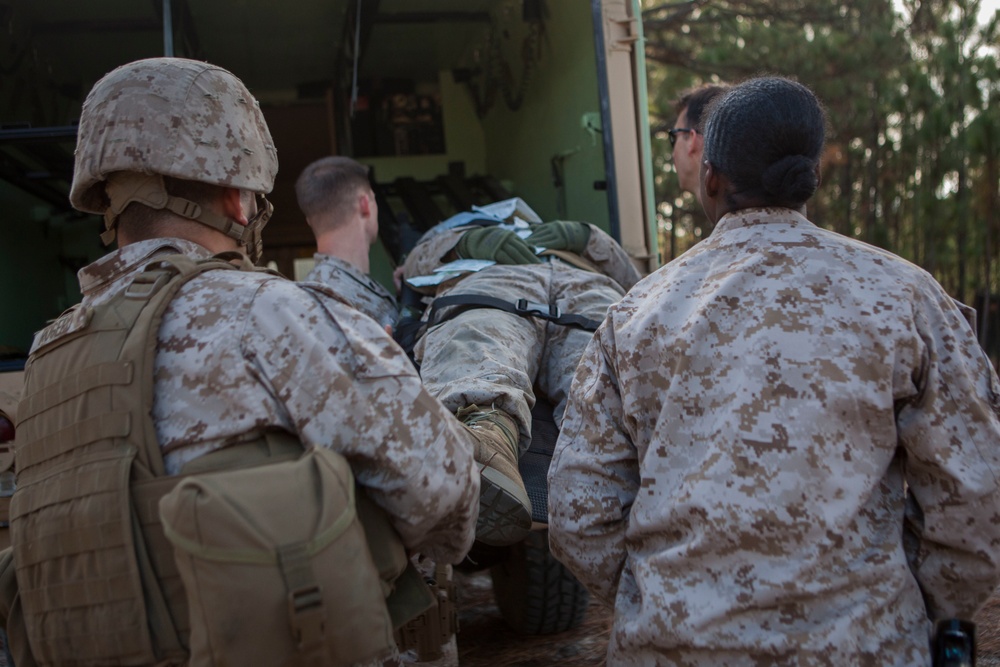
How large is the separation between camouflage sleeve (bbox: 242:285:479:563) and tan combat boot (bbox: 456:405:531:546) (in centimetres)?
56

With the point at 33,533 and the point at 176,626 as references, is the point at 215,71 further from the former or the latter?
the point at 176,626

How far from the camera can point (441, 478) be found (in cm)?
158

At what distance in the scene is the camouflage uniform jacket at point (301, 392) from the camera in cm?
152

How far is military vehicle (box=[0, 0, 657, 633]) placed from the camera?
12.9 ft

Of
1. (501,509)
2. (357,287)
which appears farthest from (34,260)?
(501,509)

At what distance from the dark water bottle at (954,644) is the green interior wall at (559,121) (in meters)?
2.85

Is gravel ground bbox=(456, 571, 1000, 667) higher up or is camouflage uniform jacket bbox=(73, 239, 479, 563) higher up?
camouflage uniform jacket bbox=(73, 239, 479, 563)

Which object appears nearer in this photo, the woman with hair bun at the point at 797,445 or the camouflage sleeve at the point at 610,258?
the woman with hair bun at the point at 797,445

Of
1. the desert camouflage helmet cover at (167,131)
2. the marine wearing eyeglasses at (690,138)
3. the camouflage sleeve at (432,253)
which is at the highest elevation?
the desert camouflage helmet cover at (167,131)

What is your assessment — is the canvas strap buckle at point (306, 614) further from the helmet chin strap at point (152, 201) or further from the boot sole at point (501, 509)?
the boot sole at point (501, 509)

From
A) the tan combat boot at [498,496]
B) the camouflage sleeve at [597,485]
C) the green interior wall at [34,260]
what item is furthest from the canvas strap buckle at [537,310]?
the green interior wall at [34,260]

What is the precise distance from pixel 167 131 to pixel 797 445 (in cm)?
109

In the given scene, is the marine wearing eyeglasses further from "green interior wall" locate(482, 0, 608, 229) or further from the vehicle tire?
the vehicle tire

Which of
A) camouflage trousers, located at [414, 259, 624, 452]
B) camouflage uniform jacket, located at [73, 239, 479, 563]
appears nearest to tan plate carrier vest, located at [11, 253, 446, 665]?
camouflage uniform jacket, located at [73, 239, 479, 563]
